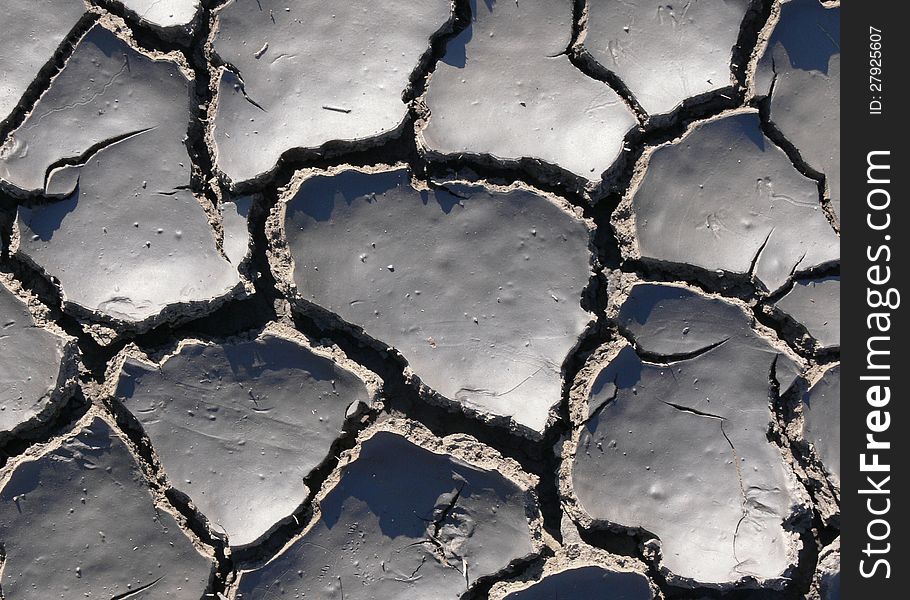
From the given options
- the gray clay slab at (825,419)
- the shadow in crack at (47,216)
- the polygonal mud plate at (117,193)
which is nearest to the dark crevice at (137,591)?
the polygonal mud plate at (117,193)

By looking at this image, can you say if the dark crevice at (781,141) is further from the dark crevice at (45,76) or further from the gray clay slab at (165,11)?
the dark crevice at (45,76)

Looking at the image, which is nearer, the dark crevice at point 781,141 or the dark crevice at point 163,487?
the dark crevice at point 163,487

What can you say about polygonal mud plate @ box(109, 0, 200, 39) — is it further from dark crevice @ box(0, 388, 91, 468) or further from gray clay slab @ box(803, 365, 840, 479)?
gray clay slab @ box(803, 365, 840, 479)

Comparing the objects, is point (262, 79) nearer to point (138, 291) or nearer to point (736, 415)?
point (138, 291)

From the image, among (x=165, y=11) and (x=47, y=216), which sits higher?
(x=165, y=11)

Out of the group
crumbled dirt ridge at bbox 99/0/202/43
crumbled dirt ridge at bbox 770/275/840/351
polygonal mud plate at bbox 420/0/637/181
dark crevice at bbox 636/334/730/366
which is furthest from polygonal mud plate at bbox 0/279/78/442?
crumbled dirt ridge at bbox 770/275/840/351

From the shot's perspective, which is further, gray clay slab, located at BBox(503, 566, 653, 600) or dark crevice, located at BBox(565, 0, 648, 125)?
dark crevice, located at BBox(565, 0, 648, 125)

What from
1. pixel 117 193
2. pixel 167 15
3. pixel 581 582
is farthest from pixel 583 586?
pixel 167 15

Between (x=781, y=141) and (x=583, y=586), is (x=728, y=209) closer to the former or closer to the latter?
(x=781, y=141)

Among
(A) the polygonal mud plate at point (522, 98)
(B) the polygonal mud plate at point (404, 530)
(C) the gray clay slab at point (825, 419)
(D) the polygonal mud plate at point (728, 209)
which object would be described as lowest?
(B) the polygonal mud plate at point (404, 530)
